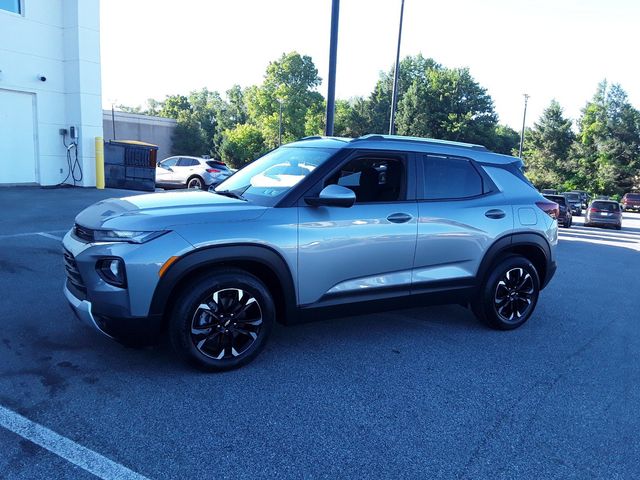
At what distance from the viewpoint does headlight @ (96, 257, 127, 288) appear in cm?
335

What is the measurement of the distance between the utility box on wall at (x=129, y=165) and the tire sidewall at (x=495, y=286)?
13.5 m

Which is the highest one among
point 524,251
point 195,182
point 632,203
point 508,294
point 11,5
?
point 11,5

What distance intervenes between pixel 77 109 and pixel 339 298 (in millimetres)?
13838

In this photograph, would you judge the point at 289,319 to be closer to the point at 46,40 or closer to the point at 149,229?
the point at 149,229

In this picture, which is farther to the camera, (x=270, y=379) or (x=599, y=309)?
(x=599, y=309)

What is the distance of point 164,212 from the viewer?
11.8 feet

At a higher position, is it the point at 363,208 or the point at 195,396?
the point at 363,208

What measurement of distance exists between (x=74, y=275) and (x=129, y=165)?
534 inches

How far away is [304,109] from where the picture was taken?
219 feet

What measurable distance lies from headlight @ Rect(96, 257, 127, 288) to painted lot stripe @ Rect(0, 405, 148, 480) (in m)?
0.94

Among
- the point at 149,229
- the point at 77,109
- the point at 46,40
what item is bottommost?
the point at 149,229

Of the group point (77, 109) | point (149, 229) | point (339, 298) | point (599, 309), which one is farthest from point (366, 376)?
point (77, 109)

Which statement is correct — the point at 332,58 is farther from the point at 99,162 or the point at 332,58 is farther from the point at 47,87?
the point at 47,87

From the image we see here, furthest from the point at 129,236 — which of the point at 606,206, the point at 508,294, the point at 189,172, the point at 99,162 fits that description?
the point at 606,206
